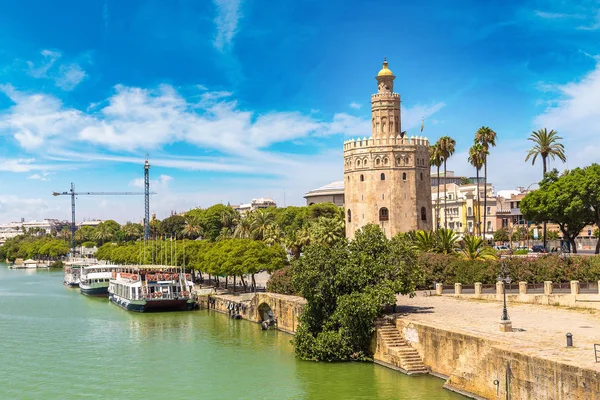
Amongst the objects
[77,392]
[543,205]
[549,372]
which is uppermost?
[543,205]

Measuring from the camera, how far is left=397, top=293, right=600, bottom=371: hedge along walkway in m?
25.4

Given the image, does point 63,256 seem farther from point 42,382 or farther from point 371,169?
point 42,382

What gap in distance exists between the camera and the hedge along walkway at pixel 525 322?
2539cm

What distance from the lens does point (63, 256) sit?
182000mm

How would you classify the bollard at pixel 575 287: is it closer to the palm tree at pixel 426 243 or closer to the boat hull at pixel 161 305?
the palm tree at pixel 426 243

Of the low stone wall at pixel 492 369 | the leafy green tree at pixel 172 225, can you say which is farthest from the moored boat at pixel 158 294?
the leafy green tree at pixel 172 225

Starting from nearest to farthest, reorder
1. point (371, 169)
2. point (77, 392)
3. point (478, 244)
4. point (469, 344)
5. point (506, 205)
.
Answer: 1. point (469, 344)
2. point (77, 392)
3. point (478, 244)
4. point (371, 169)
5. point (506, 205)

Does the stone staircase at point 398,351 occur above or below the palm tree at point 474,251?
below

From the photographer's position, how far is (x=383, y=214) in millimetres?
69312

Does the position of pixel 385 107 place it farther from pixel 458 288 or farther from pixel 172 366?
pixel 172 366

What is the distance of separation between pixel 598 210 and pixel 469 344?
3780 cm

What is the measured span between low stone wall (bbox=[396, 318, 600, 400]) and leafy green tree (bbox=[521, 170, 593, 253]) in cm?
3271

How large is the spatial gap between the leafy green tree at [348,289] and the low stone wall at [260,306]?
5.89 m

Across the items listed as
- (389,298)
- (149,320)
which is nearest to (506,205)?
(149,320)
